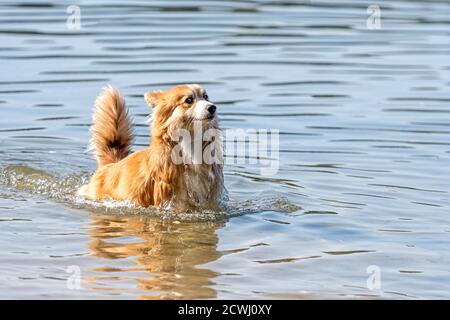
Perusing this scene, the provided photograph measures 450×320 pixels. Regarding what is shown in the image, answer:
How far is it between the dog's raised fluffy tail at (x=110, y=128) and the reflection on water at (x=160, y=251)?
1.03m

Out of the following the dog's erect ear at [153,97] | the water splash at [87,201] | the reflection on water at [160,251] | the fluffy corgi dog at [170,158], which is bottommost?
the reflection on water at [160,251]

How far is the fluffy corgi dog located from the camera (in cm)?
966

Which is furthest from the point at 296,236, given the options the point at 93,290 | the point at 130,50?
the point at 130,50

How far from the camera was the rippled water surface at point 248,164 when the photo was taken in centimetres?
837

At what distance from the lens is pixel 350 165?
1206 cm

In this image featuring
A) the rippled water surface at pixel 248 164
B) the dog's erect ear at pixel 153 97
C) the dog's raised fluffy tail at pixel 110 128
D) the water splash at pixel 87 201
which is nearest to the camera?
the rippled water surface at pixel 248 164

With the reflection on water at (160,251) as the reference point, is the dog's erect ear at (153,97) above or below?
above

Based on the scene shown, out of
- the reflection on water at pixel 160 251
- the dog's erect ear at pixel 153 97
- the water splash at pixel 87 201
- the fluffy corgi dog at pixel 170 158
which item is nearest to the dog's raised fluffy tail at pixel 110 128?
the fluffy corgi dog at pixel 170 158

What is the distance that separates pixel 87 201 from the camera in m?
10.6

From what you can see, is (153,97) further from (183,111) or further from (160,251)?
(160,251)

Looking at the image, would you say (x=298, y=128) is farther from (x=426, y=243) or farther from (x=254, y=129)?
(x=426, y=243)

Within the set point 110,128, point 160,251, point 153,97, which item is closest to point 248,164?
point 110,128

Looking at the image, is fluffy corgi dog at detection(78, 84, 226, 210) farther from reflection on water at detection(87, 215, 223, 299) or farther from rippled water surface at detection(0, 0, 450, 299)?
reflection on water at detection(87, 215, 223, 299)

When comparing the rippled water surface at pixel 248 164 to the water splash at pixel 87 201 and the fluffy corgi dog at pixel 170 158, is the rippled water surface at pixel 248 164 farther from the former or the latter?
the fluffy corgi dog at pixel 170 158
